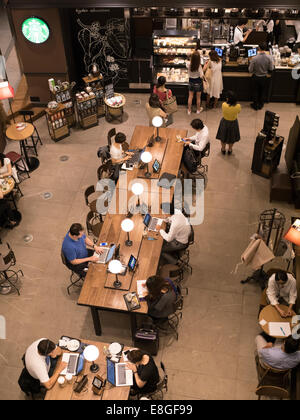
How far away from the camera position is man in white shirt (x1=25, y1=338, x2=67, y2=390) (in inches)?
252

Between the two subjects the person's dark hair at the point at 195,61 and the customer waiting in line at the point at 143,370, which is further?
the person's dark hair at the point at 195,61

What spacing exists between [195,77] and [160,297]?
665 centimetres

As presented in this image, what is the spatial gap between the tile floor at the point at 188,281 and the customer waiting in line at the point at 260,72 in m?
0.95

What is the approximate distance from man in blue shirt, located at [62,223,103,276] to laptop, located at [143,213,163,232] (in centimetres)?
94

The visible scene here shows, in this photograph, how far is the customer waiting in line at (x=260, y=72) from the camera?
11836 mm

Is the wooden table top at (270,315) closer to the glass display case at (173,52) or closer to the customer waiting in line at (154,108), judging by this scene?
the customer waiting in line at (154,108)

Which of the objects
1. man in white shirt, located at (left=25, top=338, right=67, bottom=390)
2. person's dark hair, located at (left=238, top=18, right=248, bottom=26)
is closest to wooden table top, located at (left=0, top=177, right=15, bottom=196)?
man in white shirt, located at (left=25, top=338, right=67, bottom=390)

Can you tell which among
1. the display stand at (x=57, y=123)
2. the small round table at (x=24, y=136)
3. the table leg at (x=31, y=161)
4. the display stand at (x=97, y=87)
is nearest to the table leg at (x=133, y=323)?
the small round table at (x=24, y=136)

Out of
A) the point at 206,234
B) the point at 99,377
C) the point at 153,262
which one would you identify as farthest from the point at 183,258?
the point at 99,377

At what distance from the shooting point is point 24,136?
34.3ft

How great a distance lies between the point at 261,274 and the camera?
28.0ft

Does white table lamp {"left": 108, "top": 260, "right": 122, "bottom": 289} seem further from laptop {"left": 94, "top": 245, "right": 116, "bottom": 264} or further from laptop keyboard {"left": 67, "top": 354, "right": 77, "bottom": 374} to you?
laptop keyboard {"left": 67, "top": 354, "right": 77, "bottom": 374}

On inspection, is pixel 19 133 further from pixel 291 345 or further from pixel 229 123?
pixel 291 345

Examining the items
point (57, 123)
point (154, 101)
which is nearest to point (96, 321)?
point (154, 101)
